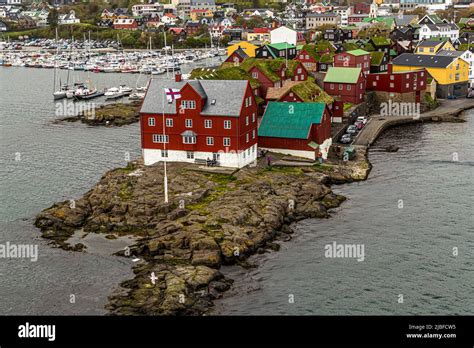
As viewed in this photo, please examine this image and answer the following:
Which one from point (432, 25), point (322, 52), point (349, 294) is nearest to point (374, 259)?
point (349, 294)

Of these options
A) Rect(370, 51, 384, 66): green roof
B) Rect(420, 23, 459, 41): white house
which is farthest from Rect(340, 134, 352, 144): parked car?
Rect(420, 23, 459, 41): white house

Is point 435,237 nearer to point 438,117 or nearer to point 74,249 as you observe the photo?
point 74,249

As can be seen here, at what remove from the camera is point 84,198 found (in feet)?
178

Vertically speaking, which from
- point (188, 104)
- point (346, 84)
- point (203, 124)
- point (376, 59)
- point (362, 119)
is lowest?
point (362, 119)

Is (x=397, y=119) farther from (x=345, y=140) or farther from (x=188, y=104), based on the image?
(x=188, y=104)

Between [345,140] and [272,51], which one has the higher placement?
[272,51]

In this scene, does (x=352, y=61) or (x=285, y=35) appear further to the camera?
(x=285, y=35)

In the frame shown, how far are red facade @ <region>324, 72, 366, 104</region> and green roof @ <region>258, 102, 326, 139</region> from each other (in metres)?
28.2

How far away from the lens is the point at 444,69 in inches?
4126

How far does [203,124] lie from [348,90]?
1588 inches

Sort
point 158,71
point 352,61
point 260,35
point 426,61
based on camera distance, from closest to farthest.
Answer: point 352,61, point 426,61, point 158,71, point 260,35

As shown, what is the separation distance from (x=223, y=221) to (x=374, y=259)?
11521 millimetres

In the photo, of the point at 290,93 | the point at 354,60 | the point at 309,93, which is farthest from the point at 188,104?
the point at 354,60

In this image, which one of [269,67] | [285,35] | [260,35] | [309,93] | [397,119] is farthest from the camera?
[260,35]
